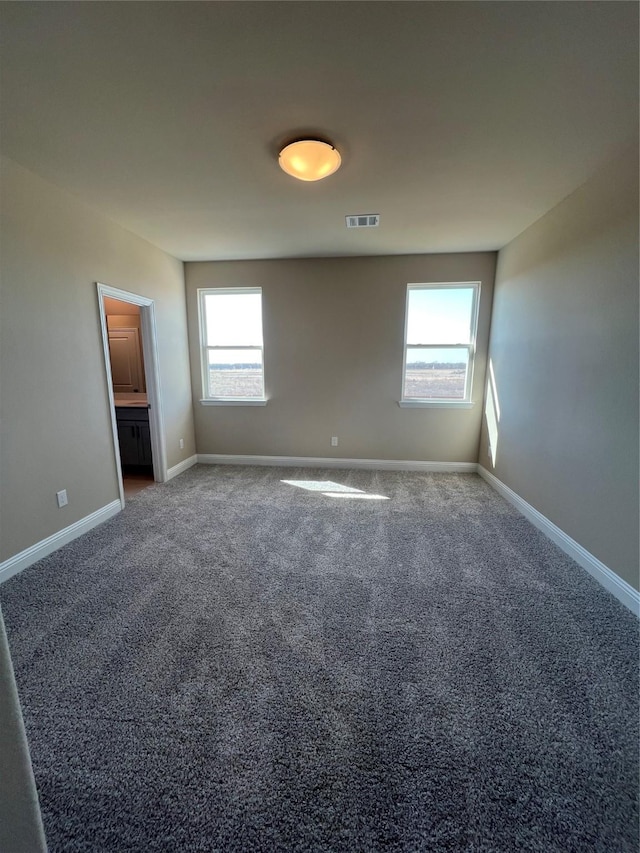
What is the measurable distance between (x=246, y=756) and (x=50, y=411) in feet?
8.24

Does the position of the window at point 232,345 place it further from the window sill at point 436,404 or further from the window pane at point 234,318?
the window sill at point 436,404

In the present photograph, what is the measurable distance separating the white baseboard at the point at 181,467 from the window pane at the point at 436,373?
3.05 m

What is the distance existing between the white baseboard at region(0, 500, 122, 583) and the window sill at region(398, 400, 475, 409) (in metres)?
3.39

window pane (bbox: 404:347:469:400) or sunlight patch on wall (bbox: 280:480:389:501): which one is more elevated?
window pane (bbox: 404:347:469:400)

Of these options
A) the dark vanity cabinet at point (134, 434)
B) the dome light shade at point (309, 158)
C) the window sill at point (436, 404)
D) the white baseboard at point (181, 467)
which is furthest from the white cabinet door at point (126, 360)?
the window sill at point (436, 404)

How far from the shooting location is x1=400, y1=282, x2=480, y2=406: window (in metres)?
4.03

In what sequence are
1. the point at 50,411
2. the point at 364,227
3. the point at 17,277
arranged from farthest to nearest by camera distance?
the point at 364,227
the point at 50,411
the point at 17,277

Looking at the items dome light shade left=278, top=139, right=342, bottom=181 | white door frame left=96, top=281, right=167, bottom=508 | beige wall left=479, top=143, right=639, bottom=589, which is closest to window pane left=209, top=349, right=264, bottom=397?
white door frame left=96, top=281, right=167, bottom=508

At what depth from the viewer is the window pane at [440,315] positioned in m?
4.02

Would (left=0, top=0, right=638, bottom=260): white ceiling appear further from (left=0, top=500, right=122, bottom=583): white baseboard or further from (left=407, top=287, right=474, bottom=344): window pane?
(left=0, top=500, right=122, bottom=583): white baseboard

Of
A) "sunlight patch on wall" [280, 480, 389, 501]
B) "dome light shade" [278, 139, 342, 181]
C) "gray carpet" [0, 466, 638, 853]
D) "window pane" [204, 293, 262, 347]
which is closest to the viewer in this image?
"gray carpet" [0, 466, 638, 853]

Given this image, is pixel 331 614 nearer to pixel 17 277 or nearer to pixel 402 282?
pixel 17 277

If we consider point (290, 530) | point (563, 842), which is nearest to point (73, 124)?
point (290, 530)

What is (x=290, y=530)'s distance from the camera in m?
2.79
